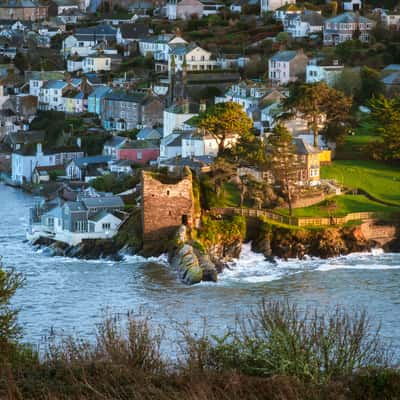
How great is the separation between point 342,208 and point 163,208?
5.13 metres

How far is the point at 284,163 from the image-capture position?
4300 centimetres

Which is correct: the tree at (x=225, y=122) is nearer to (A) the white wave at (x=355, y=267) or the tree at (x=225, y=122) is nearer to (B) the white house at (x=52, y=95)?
(A) the white wave at (x=355, y=267)

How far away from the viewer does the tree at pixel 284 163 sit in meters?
43.0

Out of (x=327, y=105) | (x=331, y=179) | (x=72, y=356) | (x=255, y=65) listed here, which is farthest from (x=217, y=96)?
(x=72, y=356)

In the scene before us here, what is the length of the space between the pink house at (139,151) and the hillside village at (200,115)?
7 centimetres

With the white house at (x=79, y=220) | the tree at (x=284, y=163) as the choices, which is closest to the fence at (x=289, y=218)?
the tree at (x=284, y=163)

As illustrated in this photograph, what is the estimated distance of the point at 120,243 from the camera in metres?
41.5

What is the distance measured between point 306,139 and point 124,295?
1467cm

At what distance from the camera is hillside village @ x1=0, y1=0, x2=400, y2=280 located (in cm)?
4278

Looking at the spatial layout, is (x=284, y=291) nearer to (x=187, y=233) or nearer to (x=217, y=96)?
(x=187, y=233)

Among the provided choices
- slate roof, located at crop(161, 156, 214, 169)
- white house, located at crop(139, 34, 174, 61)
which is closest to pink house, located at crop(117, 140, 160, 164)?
Result: slate roof, located at crop(161, 156, 214, 169)

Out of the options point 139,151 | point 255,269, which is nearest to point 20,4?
point 139,151

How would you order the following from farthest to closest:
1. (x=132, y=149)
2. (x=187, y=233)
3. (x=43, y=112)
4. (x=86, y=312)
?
(x=43, y=112) < (x=132, y=149) < (x=187, y=233) < (x=86, y=312)

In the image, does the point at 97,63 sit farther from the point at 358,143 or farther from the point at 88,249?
the point at 88,249
